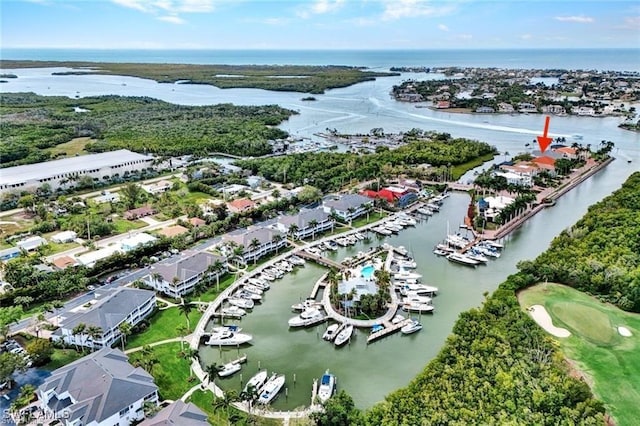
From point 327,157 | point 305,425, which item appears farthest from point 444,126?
point 305,425

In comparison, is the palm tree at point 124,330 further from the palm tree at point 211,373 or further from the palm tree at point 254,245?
the palm tree at point 254,245

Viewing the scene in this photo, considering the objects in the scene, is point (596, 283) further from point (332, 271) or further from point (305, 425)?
point (305, 425)

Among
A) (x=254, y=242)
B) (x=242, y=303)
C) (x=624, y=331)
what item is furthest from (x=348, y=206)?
(x=624, y=331)

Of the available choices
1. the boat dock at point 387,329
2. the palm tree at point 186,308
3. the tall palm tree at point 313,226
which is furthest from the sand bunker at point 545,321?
the palm tree at point 186,308

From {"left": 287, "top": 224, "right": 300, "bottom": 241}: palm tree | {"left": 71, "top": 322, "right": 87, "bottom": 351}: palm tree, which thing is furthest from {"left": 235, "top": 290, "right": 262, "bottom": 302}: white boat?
{"left": 71, "top": 322, "right": 87, "bottom": 351}: palm tree

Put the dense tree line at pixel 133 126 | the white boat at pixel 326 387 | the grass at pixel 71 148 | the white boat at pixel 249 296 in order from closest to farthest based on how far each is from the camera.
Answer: the white boat at pixel 326 387 < the white boat at pixel 249 296 < the grass at pixel 71 148 < the dense tree line at pixel 133 126

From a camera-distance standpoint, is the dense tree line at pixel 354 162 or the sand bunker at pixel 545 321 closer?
the sand bunker at pixel 545 321
